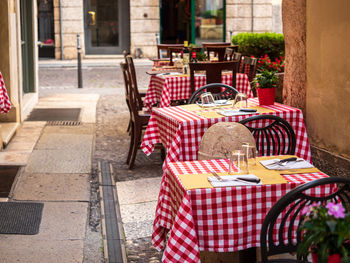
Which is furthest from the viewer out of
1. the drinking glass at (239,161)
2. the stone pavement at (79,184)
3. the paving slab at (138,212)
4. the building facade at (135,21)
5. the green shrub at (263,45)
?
the building facade at (135,21)

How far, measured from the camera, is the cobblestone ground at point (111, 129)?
5.74 m

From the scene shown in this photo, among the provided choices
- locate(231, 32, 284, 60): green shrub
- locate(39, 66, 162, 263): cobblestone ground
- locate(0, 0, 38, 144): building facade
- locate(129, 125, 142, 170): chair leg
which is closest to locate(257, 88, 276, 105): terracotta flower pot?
locate(39, 66, 162, 263): cobblestone ground

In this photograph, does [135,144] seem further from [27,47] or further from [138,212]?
[27,47]

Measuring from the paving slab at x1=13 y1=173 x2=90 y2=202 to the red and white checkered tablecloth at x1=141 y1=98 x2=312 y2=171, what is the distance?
1.28 m

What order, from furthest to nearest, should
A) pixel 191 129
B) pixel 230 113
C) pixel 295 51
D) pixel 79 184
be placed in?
pixel 79 184 < pixel 295 51 < pixel 230 113 < pixel 191 129

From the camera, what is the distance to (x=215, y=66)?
8500mm

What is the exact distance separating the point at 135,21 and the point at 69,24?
2530 millimetres

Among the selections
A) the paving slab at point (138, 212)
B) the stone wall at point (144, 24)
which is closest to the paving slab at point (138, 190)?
the paving slab at point (138, 212)

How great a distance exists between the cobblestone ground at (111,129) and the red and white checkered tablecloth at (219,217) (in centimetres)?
156

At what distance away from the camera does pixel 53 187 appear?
7398 mm

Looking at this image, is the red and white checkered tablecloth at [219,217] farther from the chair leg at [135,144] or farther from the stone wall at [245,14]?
the stone wall at [245,14]

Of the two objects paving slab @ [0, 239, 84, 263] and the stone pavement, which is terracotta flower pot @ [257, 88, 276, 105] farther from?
paving slab @ [0, 239, 84, 263]

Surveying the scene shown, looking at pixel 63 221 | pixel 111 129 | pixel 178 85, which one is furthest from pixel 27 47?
pixel 63 221

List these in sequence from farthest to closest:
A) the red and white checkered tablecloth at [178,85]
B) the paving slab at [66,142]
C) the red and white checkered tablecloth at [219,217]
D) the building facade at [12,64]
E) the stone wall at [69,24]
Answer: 1. the stone wall at [69,24]
2. the building facade at [12,64]
3. the paving slab at [66,142]
4. the red and white checkered tablecloth at [178,85]
5. the red and white checkered tablecloth at [219,217]
